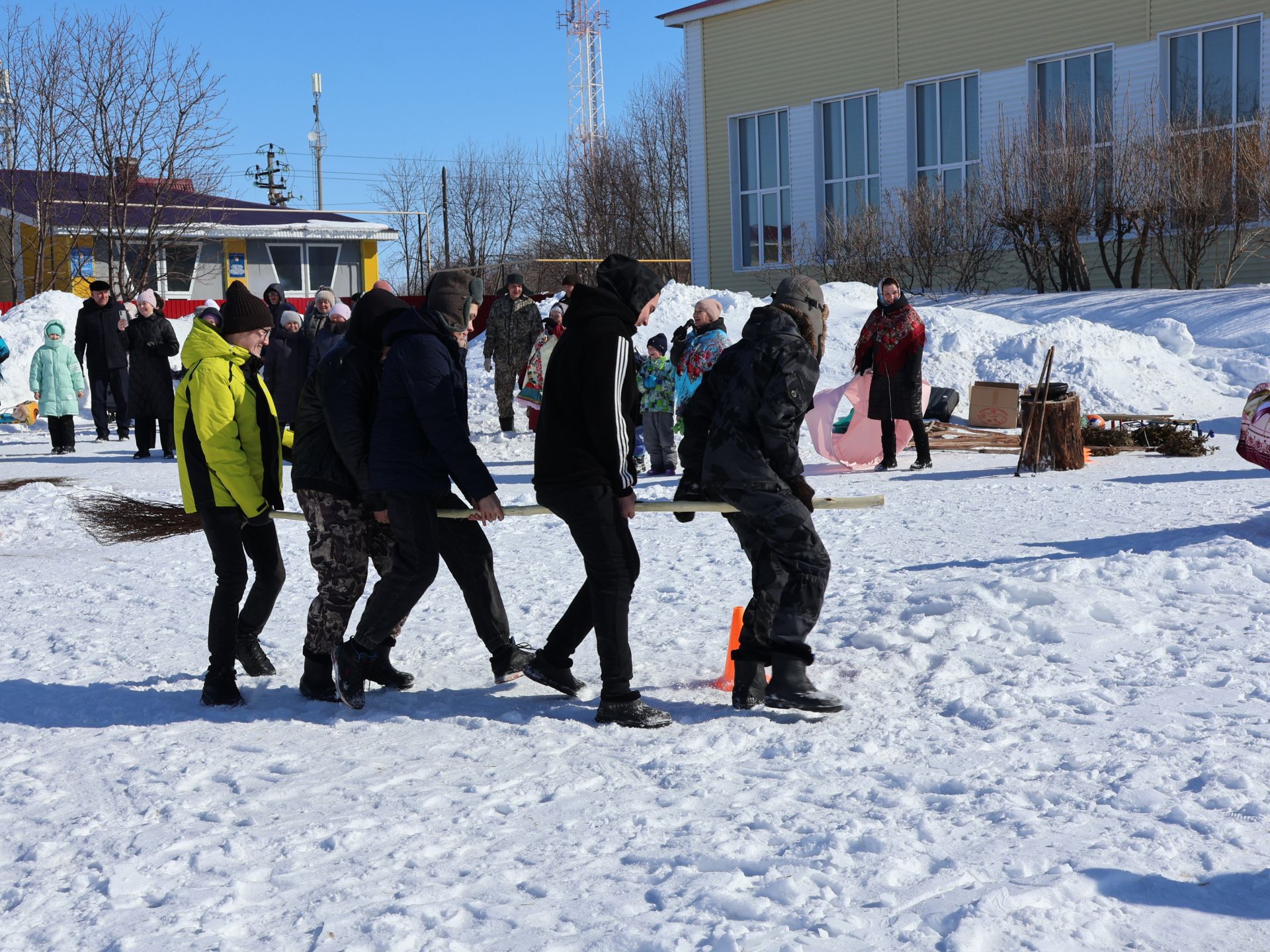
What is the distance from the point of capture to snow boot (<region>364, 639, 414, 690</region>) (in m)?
5.27

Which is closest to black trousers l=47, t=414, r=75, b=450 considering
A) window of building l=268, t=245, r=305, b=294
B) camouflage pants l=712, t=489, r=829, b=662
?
camouflage pants l=712, t=489, r=829, b=662

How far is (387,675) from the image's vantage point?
5.34m

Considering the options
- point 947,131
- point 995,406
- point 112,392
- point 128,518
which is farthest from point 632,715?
point 947,131

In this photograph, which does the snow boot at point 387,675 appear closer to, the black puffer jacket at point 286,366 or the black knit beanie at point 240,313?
the black knit beanie at point 240,313

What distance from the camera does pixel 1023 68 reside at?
78.2ft

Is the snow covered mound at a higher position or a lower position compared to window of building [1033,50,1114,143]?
lower

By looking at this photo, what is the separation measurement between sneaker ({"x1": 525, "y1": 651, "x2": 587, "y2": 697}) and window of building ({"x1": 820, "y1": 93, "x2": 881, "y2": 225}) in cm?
2236

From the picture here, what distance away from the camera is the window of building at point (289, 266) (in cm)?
3966

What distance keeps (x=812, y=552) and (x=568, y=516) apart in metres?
0.91

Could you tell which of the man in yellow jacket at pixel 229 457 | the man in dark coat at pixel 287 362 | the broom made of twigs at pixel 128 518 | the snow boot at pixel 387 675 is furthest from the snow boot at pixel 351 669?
the man in dark coat at pixel 287 362

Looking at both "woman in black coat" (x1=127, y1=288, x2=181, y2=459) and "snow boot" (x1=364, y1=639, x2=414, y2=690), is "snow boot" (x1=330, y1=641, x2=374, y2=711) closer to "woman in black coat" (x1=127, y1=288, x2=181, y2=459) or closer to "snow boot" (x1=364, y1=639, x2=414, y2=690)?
"snow boot" (x1=364, y1=639, x2=414, y2=690)

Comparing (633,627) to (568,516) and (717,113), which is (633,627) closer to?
(568,516)

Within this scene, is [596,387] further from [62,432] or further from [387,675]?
[62,432]

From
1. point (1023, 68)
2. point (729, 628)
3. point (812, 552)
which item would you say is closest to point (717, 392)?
point (812, 552)
